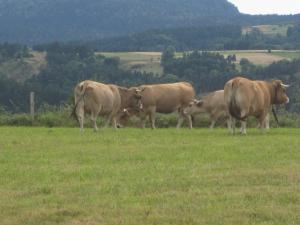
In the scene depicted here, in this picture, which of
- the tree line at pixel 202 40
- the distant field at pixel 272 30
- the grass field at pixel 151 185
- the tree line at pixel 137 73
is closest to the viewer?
the grass field at pixel 151 185

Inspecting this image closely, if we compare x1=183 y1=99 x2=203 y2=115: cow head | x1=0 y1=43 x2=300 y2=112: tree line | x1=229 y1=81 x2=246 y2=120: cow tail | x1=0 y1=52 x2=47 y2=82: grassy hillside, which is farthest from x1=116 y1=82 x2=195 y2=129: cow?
x1=0 y1=52 x2=47 y2=82: grassy hillside

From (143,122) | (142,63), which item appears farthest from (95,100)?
(142,63)

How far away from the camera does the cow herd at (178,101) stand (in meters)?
25.4

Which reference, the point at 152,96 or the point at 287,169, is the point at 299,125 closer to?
the point at 152,96

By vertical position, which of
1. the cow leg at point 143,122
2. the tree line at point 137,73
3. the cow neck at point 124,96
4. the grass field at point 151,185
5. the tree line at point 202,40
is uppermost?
the grass field at point 151,185

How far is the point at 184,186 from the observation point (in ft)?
38.8

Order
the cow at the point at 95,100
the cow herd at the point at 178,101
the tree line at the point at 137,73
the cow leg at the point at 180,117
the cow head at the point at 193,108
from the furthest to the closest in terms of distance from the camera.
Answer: the tree line at the point at 137,73 → the cow head at the point at 193,108 → the cow leg at the point at 180,117 → the cow at the point at 95,100 → the cow herd at the point at 178,101

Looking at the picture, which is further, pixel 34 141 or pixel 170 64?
pixel 170 64

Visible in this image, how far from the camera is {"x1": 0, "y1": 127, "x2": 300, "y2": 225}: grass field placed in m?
9.72

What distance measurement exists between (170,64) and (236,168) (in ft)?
284

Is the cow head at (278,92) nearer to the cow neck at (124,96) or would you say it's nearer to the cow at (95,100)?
the cow at (95,100)

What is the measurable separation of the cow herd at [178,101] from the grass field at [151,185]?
6464mm

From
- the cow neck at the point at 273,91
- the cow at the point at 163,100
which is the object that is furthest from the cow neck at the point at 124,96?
the cow neck at the point at 273,91

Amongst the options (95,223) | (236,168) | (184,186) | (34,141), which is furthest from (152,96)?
(95,223)
